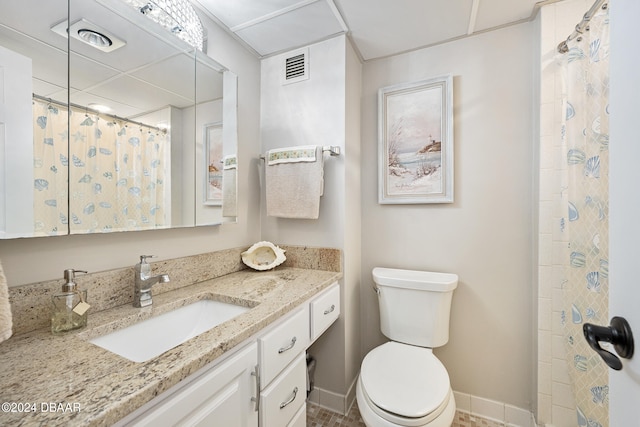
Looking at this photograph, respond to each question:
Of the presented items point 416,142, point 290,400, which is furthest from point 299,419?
point 416,142

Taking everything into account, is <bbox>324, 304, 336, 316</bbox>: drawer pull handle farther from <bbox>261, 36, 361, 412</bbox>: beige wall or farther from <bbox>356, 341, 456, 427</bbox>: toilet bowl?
<bbox>356, 341, 456, 427</bbox>: toilet bowl

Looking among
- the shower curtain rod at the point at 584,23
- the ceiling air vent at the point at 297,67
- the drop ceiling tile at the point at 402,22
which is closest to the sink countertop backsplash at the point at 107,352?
the ceiling air vent at the point at 297,67

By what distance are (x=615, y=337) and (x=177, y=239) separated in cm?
141

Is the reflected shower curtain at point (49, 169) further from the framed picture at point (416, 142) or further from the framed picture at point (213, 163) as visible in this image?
the framed picture at point (416, 142)

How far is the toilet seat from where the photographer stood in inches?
38.9

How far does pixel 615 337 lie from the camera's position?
1.60ft

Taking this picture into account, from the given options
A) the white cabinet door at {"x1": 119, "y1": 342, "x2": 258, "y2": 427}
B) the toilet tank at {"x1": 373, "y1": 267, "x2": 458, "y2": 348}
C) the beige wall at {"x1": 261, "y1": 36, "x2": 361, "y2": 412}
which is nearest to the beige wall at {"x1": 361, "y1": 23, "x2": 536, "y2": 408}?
the toilet tank at {"x1": 373, "y1": 267, "x2": 458, "y2": 348}

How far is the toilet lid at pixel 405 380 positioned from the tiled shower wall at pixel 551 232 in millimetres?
597

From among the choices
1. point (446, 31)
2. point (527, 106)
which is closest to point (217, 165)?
point (446, 31)

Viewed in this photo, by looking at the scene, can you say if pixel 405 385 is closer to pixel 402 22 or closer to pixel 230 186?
pixel 230 186

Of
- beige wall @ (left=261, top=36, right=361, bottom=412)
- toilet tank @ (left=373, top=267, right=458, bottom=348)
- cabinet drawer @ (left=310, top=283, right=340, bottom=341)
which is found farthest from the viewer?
beige wall @ (left=261, top=36, right=361, bottom=412)

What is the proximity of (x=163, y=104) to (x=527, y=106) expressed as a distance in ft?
5.98

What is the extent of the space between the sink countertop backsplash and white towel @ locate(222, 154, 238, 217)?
0.26 meters

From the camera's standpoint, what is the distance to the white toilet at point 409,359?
1010 millimetres
